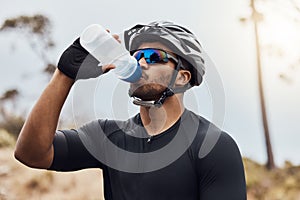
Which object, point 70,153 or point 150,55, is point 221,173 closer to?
point 150,55

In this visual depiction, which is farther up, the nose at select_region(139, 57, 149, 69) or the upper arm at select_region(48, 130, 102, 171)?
the nose at select_region(139, 57, 149, 69)

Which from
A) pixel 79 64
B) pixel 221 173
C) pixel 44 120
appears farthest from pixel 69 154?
pixel 221 173

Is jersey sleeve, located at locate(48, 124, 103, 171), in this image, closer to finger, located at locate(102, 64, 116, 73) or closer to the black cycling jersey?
the black cycling jersey

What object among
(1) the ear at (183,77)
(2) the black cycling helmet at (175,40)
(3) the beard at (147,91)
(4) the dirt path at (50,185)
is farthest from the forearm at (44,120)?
(4) the dirt path at (50,185)

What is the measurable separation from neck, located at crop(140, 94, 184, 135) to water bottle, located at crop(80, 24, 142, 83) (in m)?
0.26

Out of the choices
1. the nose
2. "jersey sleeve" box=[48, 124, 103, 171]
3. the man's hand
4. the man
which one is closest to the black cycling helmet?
the man

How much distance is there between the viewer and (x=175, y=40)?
3.47 metres

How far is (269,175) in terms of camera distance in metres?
13.4

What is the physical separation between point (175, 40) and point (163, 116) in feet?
1.30

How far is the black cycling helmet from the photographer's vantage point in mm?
3434

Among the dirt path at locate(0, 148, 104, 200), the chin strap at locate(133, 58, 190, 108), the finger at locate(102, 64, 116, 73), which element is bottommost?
the dirt path at locate(0, 148, 104, 200)

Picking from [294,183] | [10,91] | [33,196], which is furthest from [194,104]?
[10,91]

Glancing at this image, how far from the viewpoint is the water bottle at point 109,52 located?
3070 mm

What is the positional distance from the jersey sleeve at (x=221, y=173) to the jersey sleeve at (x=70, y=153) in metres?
0.62
